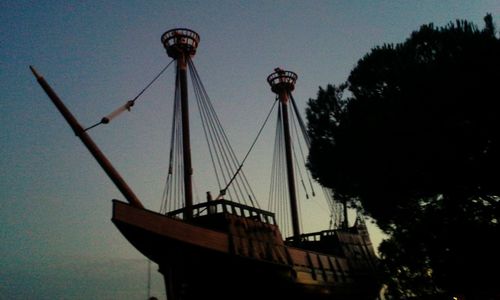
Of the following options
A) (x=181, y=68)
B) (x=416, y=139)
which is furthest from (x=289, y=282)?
(x=181, y=68)

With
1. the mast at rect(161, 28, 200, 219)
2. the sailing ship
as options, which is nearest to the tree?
the sailing ship

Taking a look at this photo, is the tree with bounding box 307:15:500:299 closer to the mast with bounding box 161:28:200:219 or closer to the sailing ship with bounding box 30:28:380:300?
the sailing ship with bounding box 30:28:380:300

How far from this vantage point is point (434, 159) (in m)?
13.8

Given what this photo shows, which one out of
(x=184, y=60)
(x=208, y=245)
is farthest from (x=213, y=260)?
(x=184, y=60)

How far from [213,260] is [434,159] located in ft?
30.1

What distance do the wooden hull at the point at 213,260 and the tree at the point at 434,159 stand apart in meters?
4.60

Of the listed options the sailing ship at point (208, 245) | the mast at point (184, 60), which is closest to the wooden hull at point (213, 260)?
the sailing ship at point (208, 245)

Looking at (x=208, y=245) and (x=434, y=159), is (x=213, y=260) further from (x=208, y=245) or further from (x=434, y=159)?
(x=434, y=159)

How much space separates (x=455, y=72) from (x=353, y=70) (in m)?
6.17

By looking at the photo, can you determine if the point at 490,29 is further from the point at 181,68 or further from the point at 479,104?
the point at 181,68

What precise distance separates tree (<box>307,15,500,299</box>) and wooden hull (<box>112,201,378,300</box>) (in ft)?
15.1

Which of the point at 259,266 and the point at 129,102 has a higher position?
the point at 129,102

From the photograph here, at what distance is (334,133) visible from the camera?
1878 cm

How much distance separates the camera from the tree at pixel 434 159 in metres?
12.7
